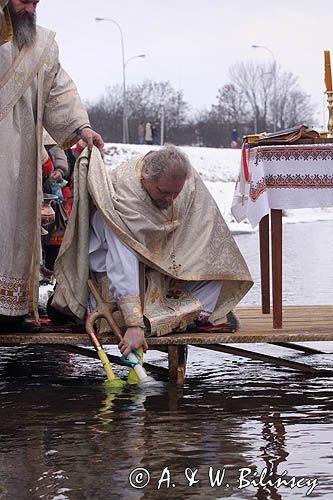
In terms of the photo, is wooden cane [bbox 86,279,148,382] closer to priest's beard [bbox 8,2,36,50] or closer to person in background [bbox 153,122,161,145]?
priest's beard [bbox 8,2,36,50]

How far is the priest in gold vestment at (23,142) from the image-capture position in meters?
6.79

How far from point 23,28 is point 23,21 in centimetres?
6

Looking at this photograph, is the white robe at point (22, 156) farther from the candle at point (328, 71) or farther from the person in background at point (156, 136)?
the person in background at point (156, 136)

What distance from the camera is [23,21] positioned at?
22.2ft

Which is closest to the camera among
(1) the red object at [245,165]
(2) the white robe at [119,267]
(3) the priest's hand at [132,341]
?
(3) the priest's hand at [132,341]

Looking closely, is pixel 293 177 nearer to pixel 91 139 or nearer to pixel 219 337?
pixel 219 337

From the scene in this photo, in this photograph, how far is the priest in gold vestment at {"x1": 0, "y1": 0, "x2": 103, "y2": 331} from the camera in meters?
6.79

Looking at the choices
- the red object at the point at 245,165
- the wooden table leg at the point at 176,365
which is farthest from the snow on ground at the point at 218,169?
the wooden table leg at the point at 176,365

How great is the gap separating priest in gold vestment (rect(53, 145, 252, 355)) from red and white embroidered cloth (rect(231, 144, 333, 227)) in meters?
0.34

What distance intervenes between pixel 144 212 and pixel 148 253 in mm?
240

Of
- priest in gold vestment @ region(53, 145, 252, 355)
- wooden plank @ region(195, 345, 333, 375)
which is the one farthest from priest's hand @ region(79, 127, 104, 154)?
A: wooden plank @ region(195, 345, 333, 375)

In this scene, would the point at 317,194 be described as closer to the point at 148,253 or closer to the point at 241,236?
the point at 148,253

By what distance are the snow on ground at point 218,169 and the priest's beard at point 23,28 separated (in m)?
30.9

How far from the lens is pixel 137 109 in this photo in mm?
78438
